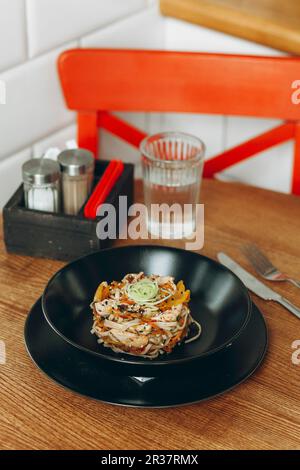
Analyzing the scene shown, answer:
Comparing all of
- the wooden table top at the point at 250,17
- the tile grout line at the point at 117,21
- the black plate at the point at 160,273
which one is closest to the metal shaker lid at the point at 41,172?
the black plate at the point at 160,273

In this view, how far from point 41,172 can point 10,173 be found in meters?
0.31

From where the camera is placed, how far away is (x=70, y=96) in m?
1.60

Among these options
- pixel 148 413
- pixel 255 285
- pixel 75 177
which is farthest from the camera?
pixel 75 177

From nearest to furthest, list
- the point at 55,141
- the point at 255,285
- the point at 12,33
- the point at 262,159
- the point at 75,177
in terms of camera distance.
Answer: the point at 255,285
the point at 75,177
the point at 12,33
the point at 55,141
the point at 262,159

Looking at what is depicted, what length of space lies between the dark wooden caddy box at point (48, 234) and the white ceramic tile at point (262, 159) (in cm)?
73

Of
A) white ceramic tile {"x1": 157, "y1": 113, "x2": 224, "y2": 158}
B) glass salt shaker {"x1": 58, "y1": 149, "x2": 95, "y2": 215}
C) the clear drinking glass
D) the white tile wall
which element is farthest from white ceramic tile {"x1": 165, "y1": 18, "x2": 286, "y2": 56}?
glass salt shaker {"x1": 58, "y1": 149, "x2": 95, "y2": 215}

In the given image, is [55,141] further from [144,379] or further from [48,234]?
[144,379]

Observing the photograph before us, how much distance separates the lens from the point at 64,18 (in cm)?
156

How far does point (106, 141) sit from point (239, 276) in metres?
0.72

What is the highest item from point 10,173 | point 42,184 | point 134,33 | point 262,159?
point 134,33

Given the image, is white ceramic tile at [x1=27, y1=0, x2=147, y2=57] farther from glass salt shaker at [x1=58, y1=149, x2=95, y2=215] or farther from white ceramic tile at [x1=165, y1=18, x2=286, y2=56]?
glass salt shaker at [x1=58, y1=149, x2=95, y2=215]

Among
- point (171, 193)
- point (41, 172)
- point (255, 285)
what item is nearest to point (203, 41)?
point (171, 193)

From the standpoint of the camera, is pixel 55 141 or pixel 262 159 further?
pixel 262 159

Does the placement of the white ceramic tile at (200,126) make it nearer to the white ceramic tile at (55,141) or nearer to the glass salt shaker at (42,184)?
the white ceramic tile at (55,141)
